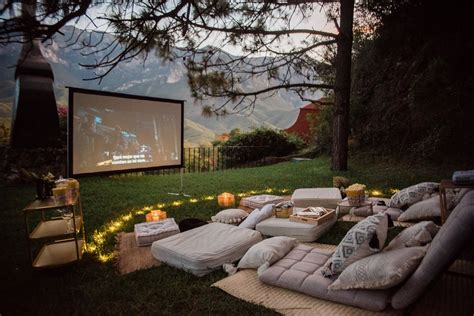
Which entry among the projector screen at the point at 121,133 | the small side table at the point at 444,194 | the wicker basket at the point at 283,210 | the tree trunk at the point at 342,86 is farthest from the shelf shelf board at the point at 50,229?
the tree trunk at the point at 342,86

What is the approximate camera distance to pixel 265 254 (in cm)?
247

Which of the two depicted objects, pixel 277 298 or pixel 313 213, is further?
pixel 313 213

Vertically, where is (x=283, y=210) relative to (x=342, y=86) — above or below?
below

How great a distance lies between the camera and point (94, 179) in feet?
23.7

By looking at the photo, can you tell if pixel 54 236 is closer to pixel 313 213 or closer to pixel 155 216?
pixel 155 216

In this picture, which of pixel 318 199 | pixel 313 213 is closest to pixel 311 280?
pixel 313 213

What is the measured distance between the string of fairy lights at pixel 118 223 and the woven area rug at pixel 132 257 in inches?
4.6

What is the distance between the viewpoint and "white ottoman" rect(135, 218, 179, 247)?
326 cm

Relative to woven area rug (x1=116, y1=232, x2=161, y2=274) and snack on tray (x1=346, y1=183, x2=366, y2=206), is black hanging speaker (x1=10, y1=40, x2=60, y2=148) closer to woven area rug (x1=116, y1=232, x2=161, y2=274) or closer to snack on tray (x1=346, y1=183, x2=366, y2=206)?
woven area rug (x1=116, y1=232, x2=161, y2=274)

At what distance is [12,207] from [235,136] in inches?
307

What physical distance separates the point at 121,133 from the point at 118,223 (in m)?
1.69

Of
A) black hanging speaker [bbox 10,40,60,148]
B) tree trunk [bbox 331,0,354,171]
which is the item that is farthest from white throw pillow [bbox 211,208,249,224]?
black hanging speaker [bbox 10,40,60,148]

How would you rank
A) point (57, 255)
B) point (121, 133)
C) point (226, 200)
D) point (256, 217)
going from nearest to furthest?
point (57, 255)
point (256, 217)
point (226, 200)
point (121, 133)

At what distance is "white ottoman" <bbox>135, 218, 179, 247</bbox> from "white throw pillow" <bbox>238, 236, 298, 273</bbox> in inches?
43.2
